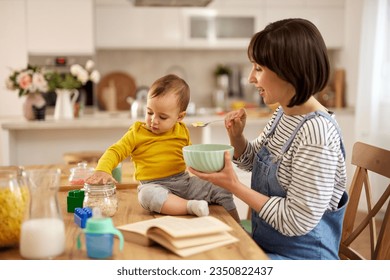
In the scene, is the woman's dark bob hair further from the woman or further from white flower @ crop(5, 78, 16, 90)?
white flower @ crop(5, 78, 16, 90)

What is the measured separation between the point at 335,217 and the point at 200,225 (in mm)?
349

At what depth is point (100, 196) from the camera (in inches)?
44.1

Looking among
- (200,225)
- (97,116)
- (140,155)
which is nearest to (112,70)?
(97,116)

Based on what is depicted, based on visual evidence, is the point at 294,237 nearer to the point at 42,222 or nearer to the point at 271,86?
the point at 271,86

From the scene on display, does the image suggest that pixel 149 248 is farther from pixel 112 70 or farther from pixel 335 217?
pixel 112 70

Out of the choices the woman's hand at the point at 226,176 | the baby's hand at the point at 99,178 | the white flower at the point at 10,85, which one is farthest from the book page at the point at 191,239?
the white flower at the point at 10,85

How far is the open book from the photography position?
2.98ft

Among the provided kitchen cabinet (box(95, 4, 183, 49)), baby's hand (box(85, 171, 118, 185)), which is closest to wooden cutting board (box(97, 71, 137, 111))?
kitchen cabinet (box(95, 4, 183, 49))

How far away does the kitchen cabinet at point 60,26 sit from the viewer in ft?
11.9

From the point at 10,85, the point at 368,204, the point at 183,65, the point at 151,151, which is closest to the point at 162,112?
the point at 151,151

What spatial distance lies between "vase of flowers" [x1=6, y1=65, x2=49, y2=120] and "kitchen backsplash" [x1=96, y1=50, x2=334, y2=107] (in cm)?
99

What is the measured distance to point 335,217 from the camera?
116cm

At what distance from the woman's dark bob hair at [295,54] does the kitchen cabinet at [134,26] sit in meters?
2.84

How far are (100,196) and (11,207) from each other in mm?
232
